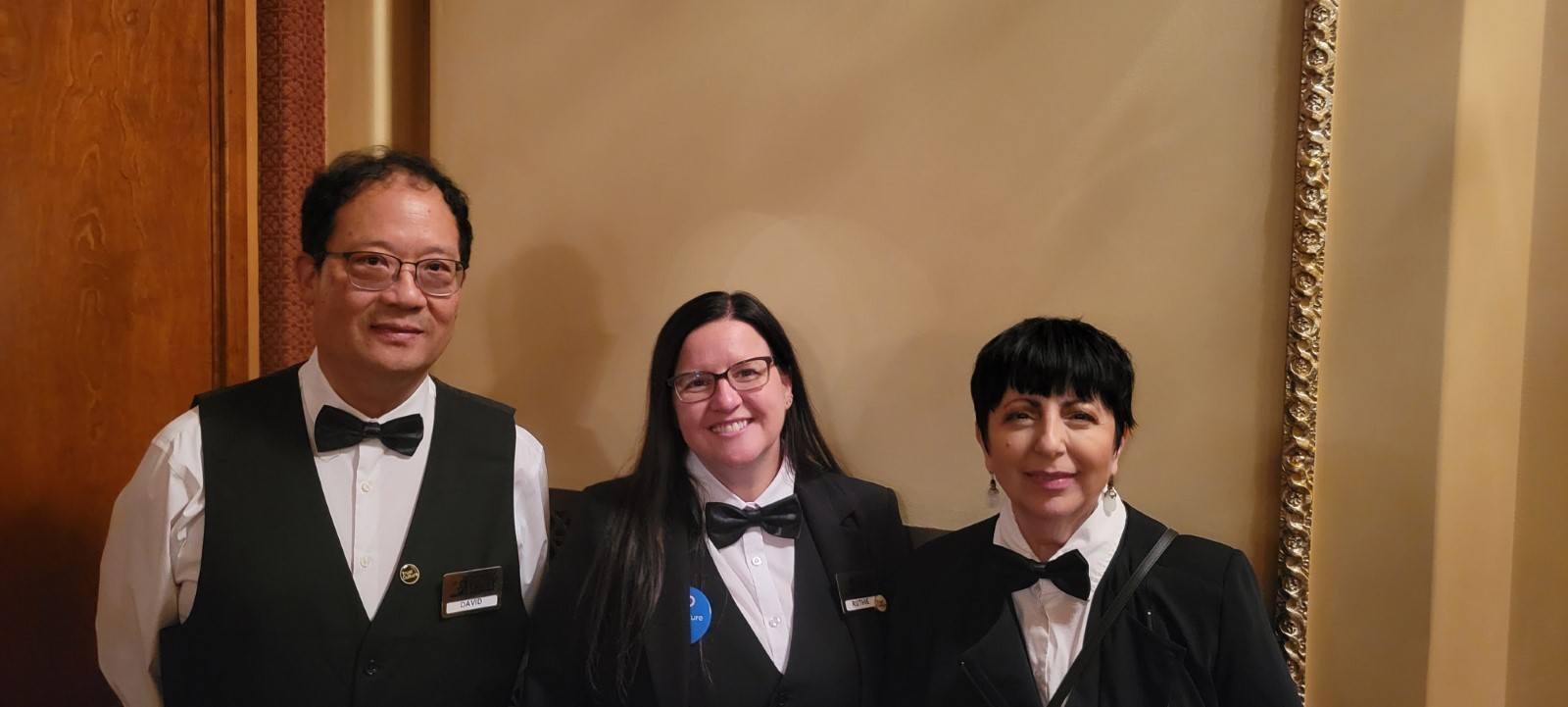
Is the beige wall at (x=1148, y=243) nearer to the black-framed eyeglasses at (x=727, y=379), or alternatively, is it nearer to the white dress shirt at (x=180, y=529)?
the black-framed eyeglasses at (x=727, y=379)

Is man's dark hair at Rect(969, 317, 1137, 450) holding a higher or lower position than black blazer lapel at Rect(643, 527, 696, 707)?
higher

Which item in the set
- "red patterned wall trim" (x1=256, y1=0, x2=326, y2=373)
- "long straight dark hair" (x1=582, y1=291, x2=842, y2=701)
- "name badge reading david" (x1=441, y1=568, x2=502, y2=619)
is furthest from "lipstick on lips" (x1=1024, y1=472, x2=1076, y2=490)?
"red patterned wall trim" (x1=256, y1=0, x2=326, y2=373)

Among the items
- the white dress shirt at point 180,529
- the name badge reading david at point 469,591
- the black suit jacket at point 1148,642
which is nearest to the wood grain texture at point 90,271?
the white dress shirt at point 180,529

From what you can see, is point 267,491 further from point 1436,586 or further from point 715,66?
point 1436,586

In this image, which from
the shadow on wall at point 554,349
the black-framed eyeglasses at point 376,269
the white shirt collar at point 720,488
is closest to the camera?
the black-framed eyeglasses at point 376,269

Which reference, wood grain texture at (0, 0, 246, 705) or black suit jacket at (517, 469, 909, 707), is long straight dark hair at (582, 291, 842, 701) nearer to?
black suit jacket at (517, 469, 909, 707)

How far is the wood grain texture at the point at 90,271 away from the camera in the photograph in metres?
2.19

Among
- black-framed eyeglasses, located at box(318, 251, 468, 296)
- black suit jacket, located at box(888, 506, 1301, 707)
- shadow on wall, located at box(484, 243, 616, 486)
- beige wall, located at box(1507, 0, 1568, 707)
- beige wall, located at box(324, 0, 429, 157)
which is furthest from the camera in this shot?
beige wall, located at box(324, 0, 429, 157)

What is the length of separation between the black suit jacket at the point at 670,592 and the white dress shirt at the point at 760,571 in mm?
61

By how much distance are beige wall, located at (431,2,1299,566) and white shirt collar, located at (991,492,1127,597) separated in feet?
1.22

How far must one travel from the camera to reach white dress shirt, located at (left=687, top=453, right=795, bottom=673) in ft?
6.05

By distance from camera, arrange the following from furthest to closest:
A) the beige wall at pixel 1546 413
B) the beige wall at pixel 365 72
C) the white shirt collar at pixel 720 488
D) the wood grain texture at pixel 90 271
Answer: the beige wall at pixel 365 72, the wood grain texture at pixel 90 271, the white shirt collar at pixel 720 488, the beige wall at pixel 1546 413

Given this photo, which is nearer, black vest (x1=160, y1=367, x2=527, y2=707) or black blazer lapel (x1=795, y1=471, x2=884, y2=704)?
black vest (x1=160, y1=367, x2=527, y2=707)

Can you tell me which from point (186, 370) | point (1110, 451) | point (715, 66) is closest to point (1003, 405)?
point (1110, 451)
